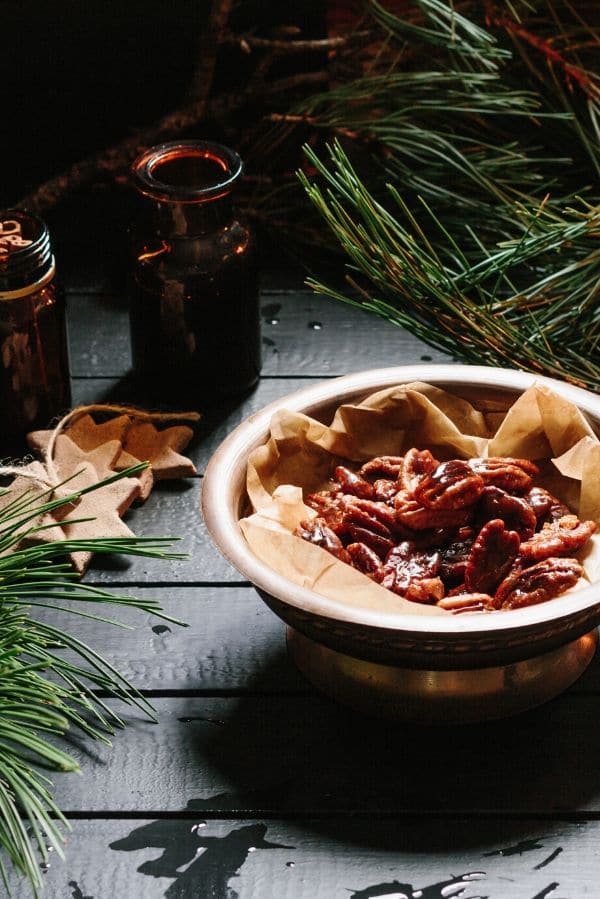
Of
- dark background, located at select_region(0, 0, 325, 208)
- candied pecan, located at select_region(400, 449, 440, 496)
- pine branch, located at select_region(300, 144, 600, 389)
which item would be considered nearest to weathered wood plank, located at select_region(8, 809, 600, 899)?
candied pecan, located at select_region(400, 449, 440, 496)

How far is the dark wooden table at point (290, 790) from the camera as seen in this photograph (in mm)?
644

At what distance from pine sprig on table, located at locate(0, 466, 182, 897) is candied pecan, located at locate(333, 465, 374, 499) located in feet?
0.44

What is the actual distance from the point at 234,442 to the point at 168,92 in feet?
2.00

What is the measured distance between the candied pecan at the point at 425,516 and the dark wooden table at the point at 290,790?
0.39 feet

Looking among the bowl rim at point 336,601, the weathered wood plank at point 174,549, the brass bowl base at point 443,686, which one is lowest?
the weathered wood plank at point 174,549

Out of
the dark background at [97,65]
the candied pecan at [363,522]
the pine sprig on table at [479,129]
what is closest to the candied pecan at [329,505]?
the candied pecan at [363,522]

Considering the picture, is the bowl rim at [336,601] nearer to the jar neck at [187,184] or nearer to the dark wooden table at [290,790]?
the dark wooden table at [290,790]

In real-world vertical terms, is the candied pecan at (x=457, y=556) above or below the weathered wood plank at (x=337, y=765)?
above

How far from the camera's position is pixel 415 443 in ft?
2.72

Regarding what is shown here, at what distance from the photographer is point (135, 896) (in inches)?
25.1

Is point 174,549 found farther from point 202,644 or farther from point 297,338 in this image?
point 297,338

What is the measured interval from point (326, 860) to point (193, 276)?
48cm

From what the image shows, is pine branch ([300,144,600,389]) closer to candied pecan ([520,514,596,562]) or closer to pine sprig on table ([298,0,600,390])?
pine sprig on table ([298,0,600,390])

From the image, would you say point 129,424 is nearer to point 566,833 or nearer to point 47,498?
point 47,498
